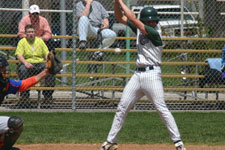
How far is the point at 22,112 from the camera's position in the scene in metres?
11.0

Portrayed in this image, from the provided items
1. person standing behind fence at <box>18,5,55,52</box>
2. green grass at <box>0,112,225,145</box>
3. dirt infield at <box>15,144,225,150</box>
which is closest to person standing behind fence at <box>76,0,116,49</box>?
person standing behind fence at <box>18,5,55,52</box>

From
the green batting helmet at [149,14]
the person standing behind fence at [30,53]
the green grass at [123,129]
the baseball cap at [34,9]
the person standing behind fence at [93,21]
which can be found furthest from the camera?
the person standing behind fence at [93,21]

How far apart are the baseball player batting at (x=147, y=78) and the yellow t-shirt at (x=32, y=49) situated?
4.19m

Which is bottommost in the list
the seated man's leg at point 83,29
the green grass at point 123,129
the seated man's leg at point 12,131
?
the green grass at point 123,129

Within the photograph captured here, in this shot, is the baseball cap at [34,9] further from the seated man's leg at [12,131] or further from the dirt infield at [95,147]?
the seated man's leg at [12,131]

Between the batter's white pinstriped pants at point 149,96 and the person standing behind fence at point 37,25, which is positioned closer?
the batter's white pinstriped pants at point 149,96

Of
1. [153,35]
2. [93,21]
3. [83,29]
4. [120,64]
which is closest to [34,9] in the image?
[83,29]

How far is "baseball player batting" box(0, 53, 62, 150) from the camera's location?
5.85 metres

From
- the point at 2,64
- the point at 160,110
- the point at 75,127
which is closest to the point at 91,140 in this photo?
the point at 75,127

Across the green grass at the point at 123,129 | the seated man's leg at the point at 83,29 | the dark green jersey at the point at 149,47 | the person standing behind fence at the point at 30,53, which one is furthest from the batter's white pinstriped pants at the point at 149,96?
the seated man's leg at the point at 83,29

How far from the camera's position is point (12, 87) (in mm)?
6152

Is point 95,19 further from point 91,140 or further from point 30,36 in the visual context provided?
point 91,140

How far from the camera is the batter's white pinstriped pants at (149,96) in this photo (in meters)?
6.68

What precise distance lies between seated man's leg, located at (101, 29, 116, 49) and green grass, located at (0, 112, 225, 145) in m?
1.61
